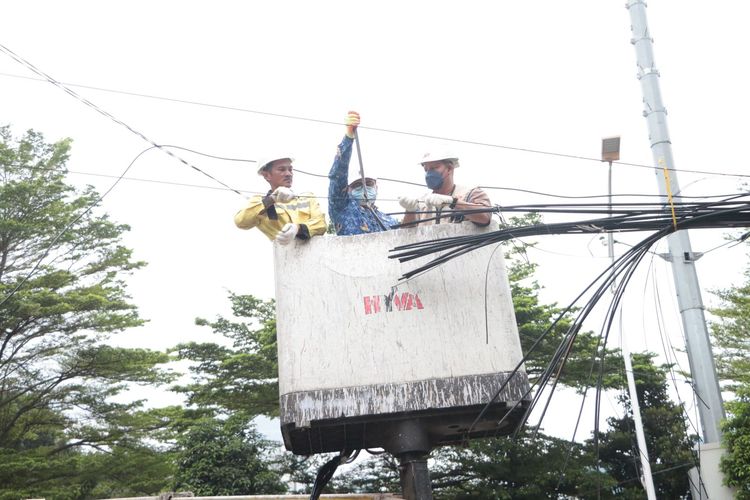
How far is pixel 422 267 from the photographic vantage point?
520 centimetres

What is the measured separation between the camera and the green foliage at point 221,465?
15.1 meters

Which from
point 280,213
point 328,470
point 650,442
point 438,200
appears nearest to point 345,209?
point 280,213

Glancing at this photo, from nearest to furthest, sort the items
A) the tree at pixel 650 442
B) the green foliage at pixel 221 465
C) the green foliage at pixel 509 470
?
the green foliage at pixel 221 465
the green foliage at pixel 509 470
the tree at pixel 650 442

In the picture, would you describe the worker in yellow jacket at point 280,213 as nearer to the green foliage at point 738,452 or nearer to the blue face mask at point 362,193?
the blue face mask at point 362,193

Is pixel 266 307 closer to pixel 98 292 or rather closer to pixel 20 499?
pixel 98 292

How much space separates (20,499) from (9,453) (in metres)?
2.49

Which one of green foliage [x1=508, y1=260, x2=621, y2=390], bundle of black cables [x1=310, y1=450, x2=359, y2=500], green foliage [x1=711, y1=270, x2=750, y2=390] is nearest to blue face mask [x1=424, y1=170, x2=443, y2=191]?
bundle of black cables [x1=310, y1=450, x2=359, y2=500]

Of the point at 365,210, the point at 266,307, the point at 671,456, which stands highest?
the point at 266,307

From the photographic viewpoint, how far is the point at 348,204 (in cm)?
639

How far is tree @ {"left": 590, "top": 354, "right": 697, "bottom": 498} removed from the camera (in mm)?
20141

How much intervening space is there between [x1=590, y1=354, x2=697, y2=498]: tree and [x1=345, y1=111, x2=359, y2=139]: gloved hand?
15605 mm

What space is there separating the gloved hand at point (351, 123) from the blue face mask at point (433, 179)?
2.07 feet

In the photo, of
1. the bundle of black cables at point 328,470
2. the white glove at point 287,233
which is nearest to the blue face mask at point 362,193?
the white glove at point 287,233

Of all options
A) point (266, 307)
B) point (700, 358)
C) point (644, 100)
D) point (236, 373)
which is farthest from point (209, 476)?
point (644, 100)
